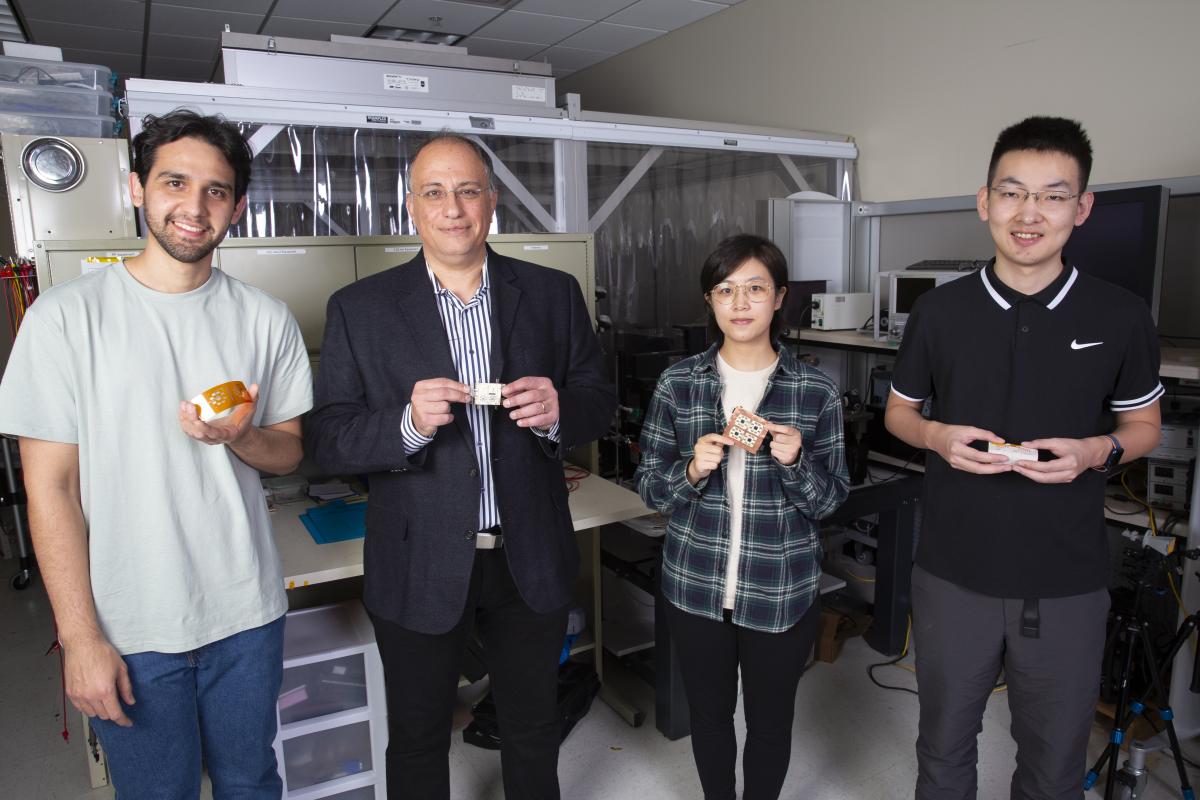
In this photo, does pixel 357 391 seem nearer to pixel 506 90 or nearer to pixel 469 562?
pixel 469 562

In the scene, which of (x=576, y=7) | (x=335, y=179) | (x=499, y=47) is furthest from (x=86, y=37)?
(x=335, y=179)

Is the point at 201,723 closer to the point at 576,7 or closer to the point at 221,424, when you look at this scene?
the point at 221,424

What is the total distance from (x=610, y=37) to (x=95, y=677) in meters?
5.20

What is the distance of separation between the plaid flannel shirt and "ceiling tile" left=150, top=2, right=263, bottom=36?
449 cm

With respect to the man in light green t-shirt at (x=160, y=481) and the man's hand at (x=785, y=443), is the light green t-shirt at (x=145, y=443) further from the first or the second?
the man's hand at (x=785, y=443)

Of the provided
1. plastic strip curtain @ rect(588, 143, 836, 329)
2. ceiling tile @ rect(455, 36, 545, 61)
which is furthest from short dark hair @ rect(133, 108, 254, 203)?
ceiling tile @ rect(455, 36, 545, 61)

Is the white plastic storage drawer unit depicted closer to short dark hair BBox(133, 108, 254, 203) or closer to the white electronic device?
short dark hair BBox(133, 108, 254, 203)

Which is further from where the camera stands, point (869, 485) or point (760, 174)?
point (760, 174)

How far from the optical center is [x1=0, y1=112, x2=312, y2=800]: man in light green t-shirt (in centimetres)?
119

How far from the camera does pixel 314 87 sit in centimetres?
284

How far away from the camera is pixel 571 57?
19.6ft

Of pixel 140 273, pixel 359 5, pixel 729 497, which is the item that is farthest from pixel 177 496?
pixel 359 5

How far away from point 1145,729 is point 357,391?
97.9 inches

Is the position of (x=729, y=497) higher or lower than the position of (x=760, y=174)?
lower
